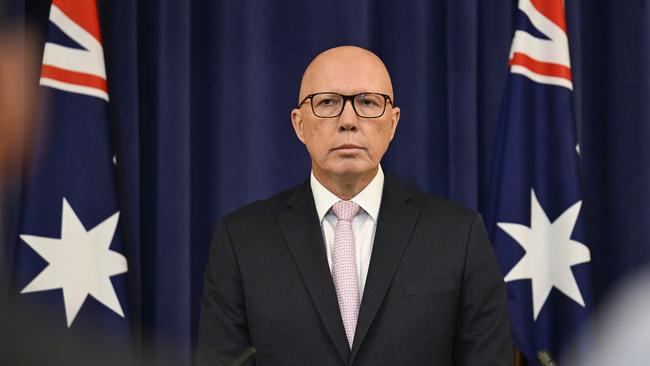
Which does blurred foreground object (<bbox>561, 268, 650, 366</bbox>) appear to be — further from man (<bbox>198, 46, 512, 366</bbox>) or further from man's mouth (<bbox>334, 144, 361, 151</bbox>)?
man's mouth (<bbox>334, 144, 361, 151</bbox>)

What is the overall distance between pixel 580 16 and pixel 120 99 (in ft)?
6.08

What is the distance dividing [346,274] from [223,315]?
14.0 inches

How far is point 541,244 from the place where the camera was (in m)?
2.49

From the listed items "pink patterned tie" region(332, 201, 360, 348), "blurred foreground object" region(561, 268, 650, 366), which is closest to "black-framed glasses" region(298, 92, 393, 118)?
"pink patterned tie" region(332, 201, 360, 348)

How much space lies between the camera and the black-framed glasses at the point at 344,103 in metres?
1.95

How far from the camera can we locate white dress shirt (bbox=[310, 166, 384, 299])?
6.42 feet

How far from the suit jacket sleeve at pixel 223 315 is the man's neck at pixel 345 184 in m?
0.32

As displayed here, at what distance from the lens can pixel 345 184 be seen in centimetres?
199

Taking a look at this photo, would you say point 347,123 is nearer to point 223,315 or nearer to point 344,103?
point 344,103

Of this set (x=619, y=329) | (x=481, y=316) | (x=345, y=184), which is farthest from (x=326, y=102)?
(x=619, y=329)

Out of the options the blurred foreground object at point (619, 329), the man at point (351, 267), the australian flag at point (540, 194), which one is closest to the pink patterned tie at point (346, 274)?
the man at point (351, 267)

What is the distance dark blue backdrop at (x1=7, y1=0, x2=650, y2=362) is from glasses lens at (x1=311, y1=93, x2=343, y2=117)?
0.75 m

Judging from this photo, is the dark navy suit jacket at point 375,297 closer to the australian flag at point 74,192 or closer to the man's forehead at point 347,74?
the man's forehead at point 347,74

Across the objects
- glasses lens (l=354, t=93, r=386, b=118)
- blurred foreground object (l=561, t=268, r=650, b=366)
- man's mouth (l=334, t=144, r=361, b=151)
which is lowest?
blurred foreground object (l=561, t=268, r=650, b=366)
